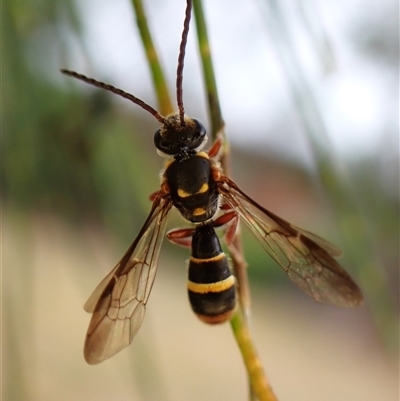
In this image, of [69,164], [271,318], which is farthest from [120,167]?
[271,318]

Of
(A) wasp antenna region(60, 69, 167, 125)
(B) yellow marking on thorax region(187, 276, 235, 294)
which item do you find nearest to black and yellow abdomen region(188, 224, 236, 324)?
(B) yellow marking on thorax region(187, 276, 235, 294)

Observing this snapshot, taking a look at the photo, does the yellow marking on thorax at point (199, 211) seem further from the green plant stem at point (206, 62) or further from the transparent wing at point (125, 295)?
the green plant stem at point (206, 62)

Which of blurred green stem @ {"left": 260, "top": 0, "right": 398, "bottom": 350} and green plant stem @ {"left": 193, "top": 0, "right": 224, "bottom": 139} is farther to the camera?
blurred green stem @ {"left": 260, "top": 0, "right": 398, "bottom": 350}

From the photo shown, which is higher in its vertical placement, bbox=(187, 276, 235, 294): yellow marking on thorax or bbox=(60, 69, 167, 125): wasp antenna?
bbox=(60, 69, 167, 125): wasp antenna

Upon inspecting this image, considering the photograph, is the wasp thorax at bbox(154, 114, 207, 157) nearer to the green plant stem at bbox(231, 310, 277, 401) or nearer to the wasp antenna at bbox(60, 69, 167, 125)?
the wasp antenna at bbox(60, 69, 167, 125)

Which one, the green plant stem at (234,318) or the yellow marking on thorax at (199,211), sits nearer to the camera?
the green plant stem at (234,318)

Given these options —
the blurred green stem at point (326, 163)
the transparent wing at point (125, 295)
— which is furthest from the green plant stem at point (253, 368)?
the blurred green stem at point (326, 163)

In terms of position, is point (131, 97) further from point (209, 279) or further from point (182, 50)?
point (209, 279)
